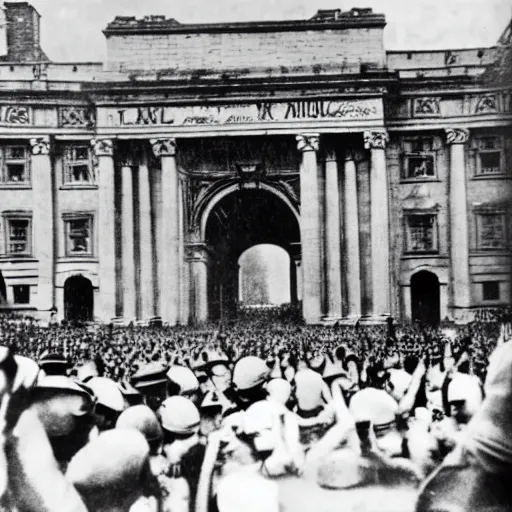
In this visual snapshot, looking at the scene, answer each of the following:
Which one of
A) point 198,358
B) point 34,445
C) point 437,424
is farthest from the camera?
point 198,358

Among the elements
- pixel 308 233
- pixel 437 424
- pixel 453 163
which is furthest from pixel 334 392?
pixel 453 163

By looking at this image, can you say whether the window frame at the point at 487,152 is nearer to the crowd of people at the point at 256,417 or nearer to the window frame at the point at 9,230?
the crowd of people at the point at 256,417

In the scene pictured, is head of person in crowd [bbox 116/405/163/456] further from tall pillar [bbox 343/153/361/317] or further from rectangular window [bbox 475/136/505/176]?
rectangular window [bbox 475/136/505/176]

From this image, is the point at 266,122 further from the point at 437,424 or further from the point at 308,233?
the point at 437,424

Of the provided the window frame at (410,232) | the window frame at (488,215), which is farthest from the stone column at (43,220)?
the window frame at (488,215)

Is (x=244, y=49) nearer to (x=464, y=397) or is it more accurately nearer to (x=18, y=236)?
(x=18, y=236)

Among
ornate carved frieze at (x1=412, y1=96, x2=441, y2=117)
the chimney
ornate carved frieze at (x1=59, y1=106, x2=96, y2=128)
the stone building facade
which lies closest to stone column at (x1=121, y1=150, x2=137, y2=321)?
the stone building facade

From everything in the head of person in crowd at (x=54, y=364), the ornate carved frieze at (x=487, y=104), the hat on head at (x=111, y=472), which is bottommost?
the hat on head at (x=111, y=472)
